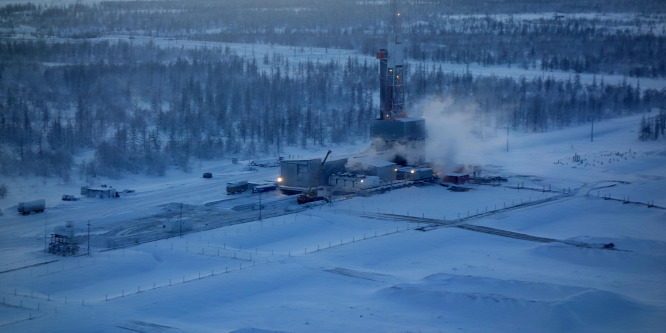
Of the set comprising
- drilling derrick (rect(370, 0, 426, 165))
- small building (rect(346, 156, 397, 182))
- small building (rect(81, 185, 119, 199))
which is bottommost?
small building (rect(81, 185, 119, 199))

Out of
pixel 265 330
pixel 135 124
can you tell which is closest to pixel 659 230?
pixel 265 330

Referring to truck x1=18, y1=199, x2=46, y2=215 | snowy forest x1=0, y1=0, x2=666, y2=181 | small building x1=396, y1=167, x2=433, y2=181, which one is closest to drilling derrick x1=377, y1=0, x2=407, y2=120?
small building x1=396, y1=167, x2=433, y2=181

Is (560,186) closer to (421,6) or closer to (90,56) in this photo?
(90,56)

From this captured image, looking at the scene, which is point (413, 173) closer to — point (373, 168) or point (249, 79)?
point (373, 168)

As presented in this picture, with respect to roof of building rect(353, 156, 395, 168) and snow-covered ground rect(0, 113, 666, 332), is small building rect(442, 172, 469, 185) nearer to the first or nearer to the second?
snow-covered ground rect(0, 113, 666, 332)

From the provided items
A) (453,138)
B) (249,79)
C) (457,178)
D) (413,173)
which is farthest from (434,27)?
(413,173)

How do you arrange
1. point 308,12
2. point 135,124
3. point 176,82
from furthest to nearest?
point 308,12
point 176,82
point 135,124

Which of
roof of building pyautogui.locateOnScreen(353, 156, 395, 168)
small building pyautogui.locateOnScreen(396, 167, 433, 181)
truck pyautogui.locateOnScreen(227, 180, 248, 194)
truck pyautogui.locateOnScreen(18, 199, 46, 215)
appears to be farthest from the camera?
small building pyautogui.locateOnScreen(396, 167, 433, 181)
